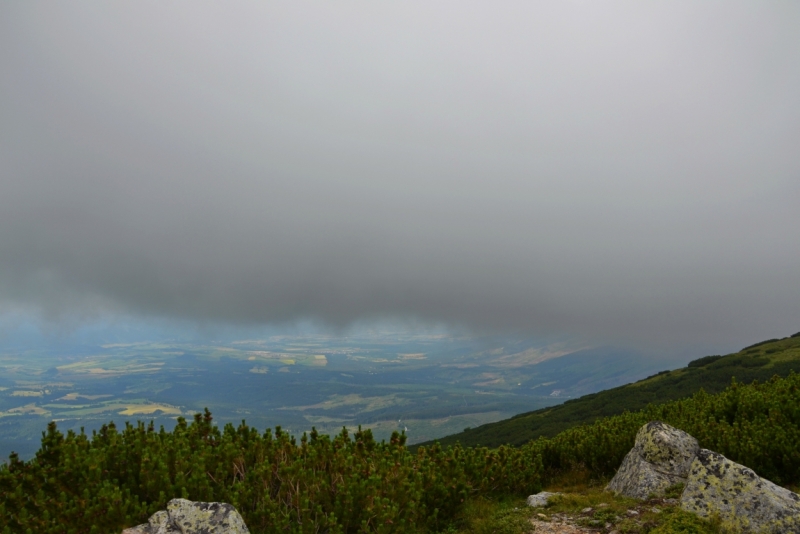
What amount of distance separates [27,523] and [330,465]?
6.16 meters

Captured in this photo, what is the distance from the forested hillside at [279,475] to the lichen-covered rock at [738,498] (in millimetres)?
4748

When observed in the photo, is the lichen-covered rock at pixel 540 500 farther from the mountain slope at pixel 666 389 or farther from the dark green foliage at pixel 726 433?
the mountain slope at pixel 666 389

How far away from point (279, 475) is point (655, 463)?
1197cm

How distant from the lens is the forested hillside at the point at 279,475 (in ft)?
27.6

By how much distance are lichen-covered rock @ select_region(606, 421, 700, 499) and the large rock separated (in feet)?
37.7

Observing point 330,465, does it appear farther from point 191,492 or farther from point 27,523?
point 27,523

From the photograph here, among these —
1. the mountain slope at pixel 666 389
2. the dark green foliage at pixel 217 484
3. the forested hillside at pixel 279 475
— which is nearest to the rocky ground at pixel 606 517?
the forested hillside at pixel 279 475

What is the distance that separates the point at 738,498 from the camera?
926 centimetres

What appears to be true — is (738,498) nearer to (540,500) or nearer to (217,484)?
(540,500)

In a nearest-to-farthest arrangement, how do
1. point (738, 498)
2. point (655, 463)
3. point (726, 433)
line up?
1. point (738, 498)
2. point (655, 463)
3. point (726, 433)

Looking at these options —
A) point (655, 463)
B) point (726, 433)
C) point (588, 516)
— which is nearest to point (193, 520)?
point (588, 516)

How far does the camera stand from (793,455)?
12.6 meters

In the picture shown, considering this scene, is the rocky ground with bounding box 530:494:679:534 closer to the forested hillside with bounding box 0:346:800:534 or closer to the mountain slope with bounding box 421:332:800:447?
the forested hillside with bounding box 0:346:800:534

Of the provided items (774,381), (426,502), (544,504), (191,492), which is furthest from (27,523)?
(774,381)
